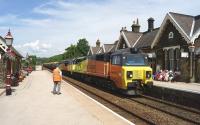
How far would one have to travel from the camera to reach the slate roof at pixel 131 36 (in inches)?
1901

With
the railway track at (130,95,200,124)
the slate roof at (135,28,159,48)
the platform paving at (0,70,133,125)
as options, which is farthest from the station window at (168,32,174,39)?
the platform paving at (0,70,133,125)

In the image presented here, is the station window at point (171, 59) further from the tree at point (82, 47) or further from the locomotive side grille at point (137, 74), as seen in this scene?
the tree at point (82, 47)

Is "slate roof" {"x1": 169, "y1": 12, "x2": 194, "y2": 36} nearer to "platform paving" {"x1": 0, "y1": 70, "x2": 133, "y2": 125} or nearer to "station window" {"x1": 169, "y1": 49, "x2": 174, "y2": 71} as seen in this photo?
"station window" {"x1": 169, "y1": 49, "x2": 174, "y2": 71}

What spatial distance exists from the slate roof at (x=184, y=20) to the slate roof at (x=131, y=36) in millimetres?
12300

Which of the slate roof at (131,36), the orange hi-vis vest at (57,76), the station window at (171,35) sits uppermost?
the slate roof at (131,36)

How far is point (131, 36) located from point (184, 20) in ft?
48.0

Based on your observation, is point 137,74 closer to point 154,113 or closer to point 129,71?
point 129,71

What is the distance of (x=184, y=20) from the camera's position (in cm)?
3569

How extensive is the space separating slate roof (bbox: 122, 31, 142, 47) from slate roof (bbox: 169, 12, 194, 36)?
12.3 m

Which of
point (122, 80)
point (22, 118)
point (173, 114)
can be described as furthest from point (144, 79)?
point (22, 118)

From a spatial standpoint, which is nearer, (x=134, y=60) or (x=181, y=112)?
(x=181, y=112)

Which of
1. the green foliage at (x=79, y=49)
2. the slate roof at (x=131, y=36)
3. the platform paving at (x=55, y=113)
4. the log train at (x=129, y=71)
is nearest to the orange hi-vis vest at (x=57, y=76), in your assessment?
the log train at (x=129, y=71)

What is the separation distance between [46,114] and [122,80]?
7.32 meters

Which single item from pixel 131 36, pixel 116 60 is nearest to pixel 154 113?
pixel 116 60
